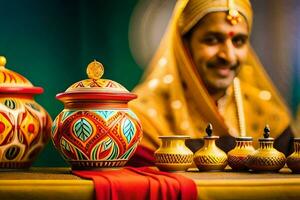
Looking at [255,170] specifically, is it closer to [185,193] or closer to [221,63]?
[185,193]

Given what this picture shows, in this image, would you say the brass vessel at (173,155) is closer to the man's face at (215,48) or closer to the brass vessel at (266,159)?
the brass vessel at (266,159)

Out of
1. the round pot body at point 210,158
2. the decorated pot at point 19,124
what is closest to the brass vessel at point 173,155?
the round pot body at point 210,158

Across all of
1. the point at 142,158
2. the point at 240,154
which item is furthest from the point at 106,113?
the point at 142,158

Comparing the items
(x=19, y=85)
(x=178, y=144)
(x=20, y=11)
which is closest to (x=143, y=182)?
(x=178, y=144)

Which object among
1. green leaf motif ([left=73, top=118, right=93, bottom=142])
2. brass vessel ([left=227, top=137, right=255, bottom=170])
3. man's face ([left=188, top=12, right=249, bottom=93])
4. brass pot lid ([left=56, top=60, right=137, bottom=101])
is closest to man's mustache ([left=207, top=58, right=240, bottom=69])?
man's face ([left=188, top=12, right=249, bottom=93])

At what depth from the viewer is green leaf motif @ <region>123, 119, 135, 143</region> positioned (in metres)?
1.22

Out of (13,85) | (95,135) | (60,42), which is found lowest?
(95,135)

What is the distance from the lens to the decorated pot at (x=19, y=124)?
4.02 feet

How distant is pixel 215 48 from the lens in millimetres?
1766

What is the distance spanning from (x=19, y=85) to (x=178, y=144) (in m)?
0.35

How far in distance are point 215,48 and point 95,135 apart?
2.22 feet

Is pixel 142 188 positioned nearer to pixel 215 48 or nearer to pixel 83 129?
pixel 83 129

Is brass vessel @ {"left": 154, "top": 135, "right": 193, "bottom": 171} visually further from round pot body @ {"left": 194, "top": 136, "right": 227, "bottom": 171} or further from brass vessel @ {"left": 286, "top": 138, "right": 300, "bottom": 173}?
Answer: brass vessel @ {"left": 286, "top": 138, "right": 300, "bottom": 173}

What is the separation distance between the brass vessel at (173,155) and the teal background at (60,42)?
506 millimetres
